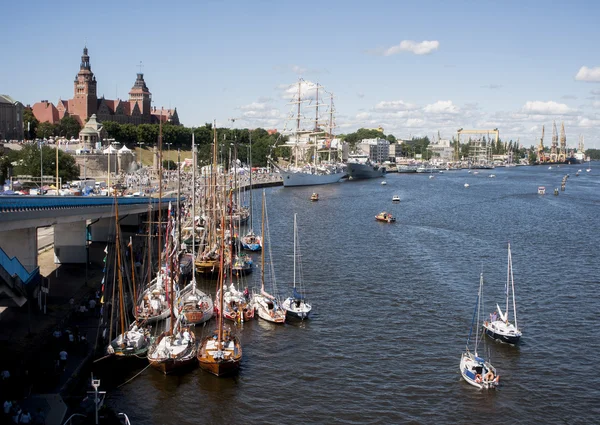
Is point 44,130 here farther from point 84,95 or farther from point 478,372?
point 478,372

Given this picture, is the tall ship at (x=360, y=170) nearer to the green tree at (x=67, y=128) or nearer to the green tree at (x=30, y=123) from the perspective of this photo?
the green tree at (x=67, y=128)

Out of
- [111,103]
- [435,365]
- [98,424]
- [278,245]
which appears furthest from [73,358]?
[111,103]

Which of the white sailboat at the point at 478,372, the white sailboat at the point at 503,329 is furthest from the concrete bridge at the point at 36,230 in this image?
the white sailboat at the point at 503,329

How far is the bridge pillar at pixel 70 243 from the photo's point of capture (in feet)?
137

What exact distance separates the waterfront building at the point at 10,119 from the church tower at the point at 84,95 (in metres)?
28.4

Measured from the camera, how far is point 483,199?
369 ft

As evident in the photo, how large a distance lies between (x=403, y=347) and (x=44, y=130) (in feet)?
389

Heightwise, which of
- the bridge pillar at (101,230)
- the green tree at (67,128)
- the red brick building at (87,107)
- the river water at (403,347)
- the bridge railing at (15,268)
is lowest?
the river water at (403,347)

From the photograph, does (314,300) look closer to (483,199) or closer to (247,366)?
(247,366)

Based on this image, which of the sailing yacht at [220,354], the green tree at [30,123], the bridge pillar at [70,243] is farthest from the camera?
the green tree at [30,123]

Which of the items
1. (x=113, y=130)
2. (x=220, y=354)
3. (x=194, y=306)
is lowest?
(x=220, y=354)

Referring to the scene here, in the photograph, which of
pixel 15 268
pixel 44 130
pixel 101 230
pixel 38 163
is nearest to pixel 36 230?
pixel 15 268

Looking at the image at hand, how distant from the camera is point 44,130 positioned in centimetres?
13300

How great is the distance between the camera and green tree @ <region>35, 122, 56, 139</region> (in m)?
133
